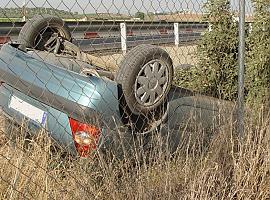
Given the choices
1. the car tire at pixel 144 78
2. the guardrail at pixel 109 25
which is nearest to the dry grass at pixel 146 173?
the car tire at pixel 144 78

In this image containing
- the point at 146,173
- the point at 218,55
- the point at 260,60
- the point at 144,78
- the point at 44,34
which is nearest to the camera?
the point at 146,173

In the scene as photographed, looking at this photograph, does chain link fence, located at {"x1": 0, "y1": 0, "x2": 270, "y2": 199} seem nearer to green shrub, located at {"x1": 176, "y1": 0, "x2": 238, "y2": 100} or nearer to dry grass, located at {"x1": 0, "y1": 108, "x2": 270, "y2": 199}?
dry grass, located at {"x1": 0, "y1": 108, "x2": 270, "y2": 199}

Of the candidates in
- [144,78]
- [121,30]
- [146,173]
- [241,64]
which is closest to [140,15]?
[144,78]

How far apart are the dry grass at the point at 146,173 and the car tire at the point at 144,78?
40 cm

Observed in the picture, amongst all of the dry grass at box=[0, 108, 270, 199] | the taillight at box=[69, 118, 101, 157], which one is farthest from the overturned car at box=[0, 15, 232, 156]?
the dry grass at box=[0, 108, 270, 199]

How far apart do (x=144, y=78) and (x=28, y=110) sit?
106cm

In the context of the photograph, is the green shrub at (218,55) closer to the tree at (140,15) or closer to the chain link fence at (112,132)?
the chain link fence at (112,132)

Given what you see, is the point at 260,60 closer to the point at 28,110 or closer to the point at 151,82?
the point at 151,82

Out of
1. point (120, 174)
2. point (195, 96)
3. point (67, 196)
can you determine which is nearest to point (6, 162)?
point (67, 196)

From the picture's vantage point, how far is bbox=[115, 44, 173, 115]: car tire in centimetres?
319

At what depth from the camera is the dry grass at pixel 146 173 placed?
2887 millimetres

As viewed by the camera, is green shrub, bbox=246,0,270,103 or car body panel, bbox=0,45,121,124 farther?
green shrub, bbox=246,0,270,103

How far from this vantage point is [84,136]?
323 centimetres

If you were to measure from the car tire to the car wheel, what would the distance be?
3.73 ft
